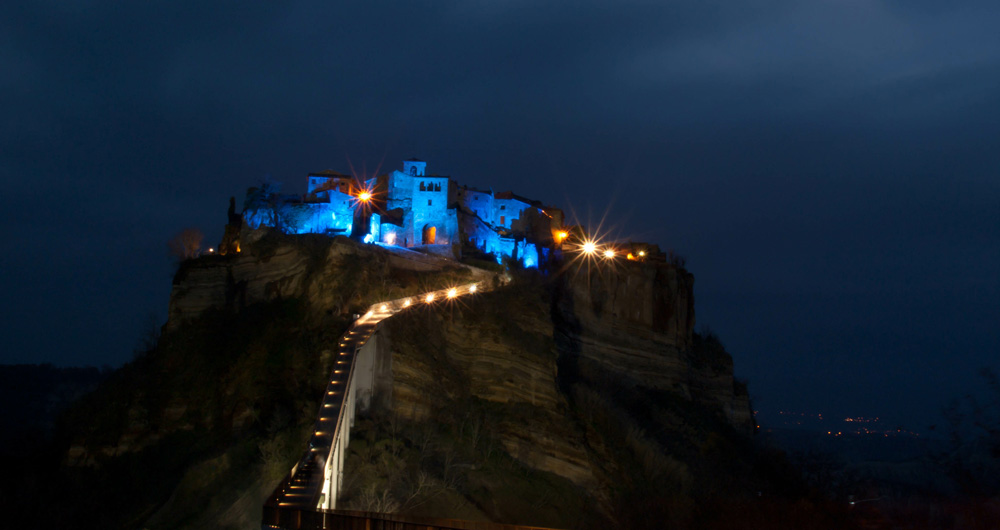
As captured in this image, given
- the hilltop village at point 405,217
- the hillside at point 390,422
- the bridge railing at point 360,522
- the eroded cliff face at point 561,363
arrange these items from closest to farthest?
the bridge railing at point 360,522 → the hillside at point 390,422 → the eroded cliff face at point 561,363 → the hilltop village at point 405,217

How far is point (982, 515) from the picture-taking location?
18.9m

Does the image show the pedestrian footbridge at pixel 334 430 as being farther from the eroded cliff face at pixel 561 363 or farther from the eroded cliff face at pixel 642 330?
the eroded cliff face at pixel 642 330

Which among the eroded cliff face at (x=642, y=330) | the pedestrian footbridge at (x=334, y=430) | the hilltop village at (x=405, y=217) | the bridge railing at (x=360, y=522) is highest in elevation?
the hilltop village at (x=405, y=217)

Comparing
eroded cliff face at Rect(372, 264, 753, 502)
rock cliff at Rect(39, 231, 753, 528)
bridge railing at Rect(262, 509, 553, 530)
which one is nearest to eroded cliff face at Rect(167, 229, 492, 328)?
rock cliff at Rect(39, 231, 753, 528)

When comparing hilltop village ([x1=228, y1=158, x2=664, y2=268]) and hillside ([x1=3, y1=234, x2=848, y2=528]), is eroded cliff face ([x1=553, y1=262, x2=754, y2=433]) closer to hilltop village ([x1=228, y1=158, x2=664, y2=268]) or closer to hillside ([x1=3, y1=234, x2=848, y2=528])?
hillside ([x1=3, y1=234, x2=848, y2=528])

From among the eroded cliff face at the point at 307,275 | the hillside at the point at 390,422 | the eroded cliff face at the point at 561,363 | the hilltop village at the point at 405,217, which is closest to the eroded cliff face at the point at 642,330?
the eroded cliff face at the point at 561,363

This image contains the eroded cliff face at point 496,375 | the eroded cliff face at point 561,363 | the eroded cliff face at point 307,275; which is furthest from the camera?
the eroded cliff face at point 307,275

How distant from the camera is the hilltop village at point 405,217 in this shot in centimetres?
6203

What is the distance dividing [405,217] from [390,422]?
3097cm

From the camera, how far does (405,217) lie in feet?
214

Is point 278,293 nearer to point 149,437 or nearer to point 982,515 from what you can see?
point 149,437

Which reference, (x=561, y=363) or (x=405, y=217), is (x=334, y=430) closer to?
(x=561, y=363)

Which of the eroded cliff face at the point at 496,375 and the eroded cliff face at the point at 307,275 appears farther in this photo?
the eroded cliff face at the point at 307,275

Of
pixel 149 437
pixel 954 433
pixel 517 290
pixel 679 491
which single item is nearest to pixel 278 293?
pixel 149 437
